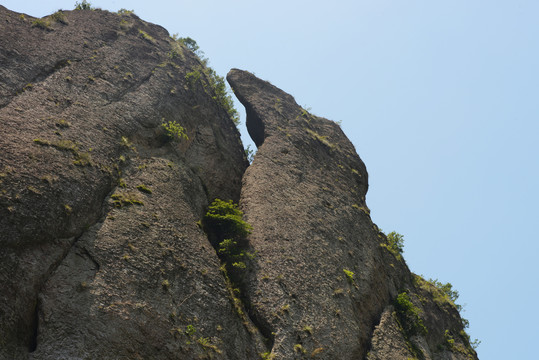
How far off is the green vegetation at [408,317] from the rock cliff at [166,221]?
0.08 metres

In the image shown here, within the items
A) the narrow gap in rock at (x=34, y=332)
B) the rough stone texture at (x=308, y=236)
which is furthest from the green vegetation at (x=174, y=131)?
the narrow gap in rock at (x=34, y=332)

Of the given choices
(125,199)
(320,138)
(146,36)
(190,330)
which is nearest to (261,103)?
(320,138)

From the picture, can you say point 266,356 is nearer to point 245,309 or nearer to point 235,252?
point 245,309

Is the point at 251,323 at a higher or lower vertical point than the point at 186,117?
lower

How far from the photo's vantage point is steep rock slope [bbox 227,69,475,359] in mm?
20844

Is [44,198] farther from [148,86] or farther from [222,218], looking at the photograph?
[148,86]

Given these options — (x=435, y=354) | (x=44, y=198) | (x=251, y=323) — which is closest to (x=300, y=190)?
(x=251, y=323)

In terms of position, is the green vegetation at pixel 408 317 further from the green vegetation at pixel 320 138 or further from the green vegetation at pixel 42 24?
the green vegetation at pixel 42 24

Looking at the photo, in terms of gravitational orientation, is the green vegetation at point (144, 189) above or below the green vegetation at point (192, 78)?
below

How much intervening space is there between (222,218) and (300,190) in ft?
20.7

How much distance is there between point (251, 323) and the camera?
64.9ft

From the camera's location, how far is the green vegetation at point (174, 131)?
2522 centimetres

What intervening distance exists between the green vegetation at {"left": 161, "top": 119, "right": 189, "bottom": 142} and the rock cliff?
0.09 metres

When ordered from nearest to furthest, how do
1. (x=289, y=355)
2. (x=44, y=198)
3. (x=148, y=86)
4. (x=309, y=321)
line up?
(x=44, y=198), (x=289, y=355), (x=309, y=321), (x=148, y=86)
